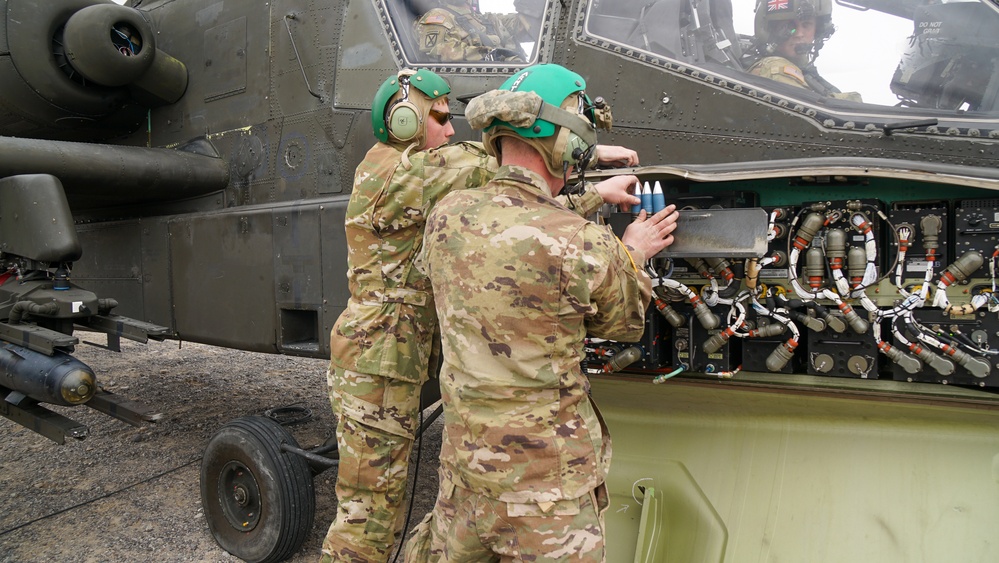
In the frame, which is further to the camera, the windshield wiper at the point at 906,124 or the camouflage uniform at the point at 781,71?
the camouflage uniform at the point at 781,71

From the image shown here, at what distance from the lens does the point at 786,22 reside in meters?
2.72

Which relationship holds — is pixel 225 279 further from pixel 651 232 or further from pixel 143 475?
pixel 651 232

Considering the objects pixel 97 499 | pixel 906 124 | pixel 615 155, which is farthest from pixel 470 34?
pixel 97 499

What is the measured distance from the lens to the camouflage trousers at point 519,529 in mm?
1892

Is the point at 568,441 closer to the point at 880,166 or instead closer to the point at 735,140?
the point at 880,166

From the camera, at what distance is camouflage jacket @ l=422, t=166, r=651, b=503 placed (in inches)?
74.9

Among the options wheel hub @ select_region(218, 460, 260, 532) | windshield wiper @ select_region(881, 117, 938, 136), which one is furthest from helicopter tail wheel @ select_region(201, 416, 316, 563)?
windshield wiper @ select_region(881, 117, 938, 136)

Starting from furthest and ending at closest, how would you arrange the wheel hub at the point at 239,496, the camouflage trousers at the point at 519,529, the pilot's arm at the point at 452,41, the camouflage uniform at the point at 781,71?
1. the wheel hub at the point at 239,496
2. the pilot's arm at the point at 452,41
3. the camouflage uniform at the point at 781,71
4. the camouflage trousers at the point at 519,529

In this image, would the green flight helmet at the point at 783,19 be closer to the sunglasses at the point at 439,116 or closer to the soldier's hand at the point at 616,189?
the soldier's hand at the point at 616,189

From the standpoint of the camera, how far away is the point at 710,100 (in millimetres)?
2846

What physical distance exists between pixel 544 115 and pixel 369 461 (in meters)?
1.56

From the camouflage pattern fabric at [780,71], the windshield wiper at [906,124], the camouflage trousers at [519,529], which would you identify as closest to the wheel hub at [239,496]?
the camouflage trousers at [519,529]

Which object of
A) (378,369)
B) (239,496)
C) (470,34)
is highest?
(470,34)

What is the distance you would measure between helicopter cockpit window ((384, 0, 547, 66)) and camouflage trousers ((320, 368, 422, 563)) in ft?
5.52
